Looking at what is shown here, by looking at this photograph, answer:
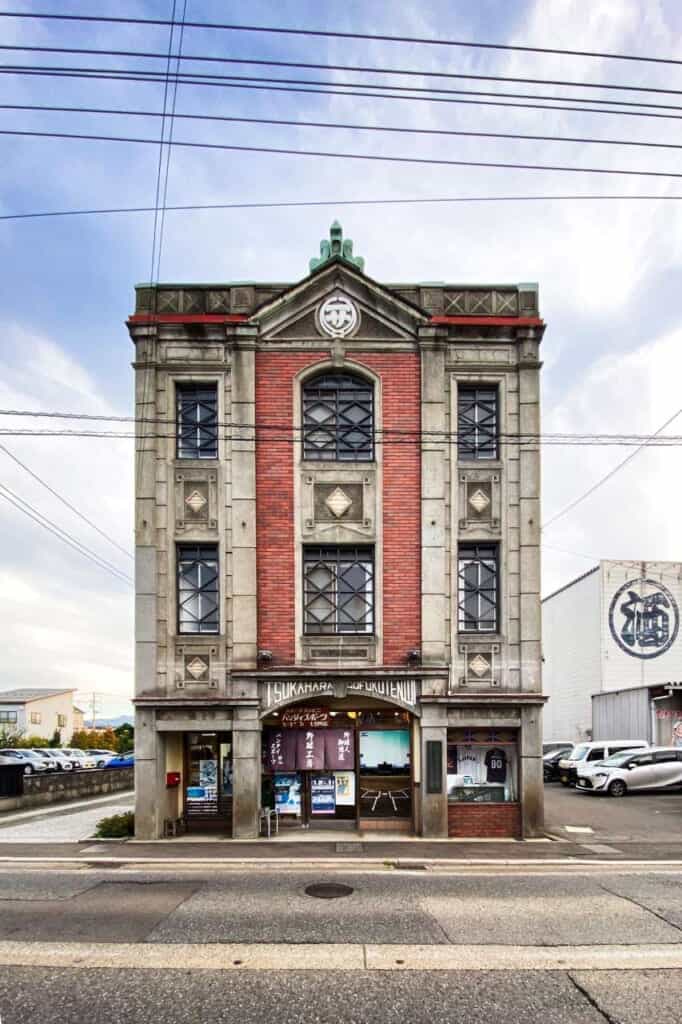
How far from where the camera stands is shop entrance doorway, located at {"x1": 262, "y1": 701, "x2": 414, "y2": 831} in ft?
58.7

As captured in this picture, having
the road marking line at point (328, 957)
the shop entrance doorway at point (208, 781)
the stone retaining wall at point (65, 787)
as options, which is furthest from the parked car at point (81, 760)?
the road marking line at point (328, 957)

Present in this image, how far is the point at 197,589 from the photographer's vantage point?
1809 centimetres

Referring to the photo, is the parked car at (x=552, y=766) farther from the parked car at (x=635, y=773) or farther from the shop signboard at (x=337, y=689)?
the shop signboard at (x=337, y=689)

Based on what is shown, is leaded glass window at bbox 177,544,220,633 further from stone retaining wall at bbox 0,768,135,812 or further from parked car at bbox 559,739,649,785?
parked car at bbox 559,739,649,785

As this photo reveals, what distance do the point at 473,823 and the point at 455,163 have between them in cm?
1353

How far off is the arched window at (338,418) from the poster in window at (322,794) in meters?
7.46

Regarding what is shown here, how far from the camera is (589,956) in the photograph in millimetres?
8352

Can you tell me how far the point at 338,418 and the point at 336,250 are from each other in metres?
4.19

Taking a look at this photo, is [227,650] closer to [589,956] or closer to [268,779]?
[268,779]

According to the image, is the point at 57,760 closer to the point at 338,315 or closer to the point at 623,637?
the point at 338,315

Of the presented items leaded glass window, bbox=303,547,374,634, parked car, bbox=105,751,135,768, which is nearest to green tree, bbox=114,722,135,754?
parked car, bbox=105,751,135,768

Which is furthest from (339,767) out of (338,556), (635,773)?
(635,773)

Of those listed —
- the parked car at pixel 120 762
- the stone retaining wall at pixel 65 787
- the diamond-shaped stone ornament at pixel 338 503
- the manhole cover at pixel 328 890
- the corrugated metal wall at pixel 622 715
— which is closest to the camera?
the manhole cover at pixel 328 890

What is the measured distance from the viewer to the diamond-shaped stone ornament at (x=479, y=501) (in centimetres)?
1828
